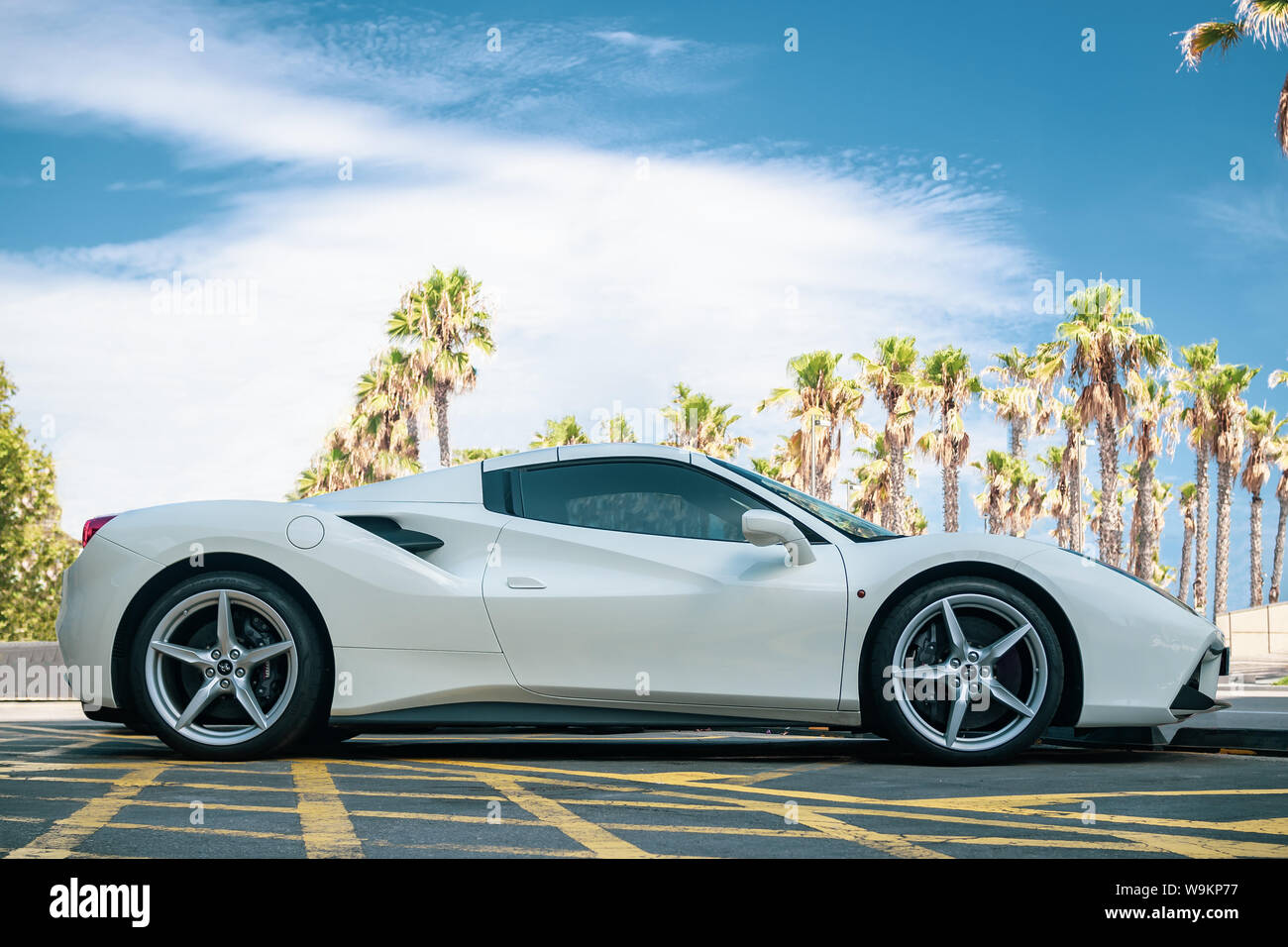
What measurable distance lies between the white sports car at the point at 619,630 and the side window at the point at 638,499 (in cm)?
2

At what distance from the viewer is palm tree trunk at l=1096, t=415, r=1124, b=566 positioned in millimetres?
32219

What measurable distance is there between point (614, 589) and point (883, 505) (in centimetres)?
4390

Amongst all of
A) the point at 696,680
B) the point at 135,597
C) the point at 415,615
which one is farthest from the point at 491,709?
the point at 135,597

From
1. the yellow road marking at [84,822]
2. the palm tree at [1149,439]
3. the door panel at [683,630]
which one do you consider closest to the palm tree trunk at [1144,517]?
the palm tree at [1149,439]

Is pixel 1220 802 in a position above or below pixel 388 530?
below

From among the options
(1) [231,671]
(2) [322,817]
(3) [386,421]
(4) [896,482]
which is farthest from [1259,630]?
(2) [322,817]

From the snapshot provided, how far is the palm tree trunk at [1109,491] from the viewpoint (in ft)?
106

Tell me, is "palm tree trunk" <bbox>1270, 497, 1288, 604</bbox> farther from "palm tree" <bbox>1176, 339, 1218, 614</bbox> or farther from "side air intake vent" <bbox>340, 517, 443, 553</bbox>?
"side air intake vent" <bbox>340, 517, 443, 553</bbox>

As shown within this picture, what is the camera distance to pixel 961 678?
15.9 feet

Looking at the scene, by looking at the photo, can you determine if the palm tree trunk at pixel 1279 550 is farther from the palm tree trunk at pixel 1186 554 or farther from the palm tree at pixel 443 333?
the palm tree at pixel 443 333
